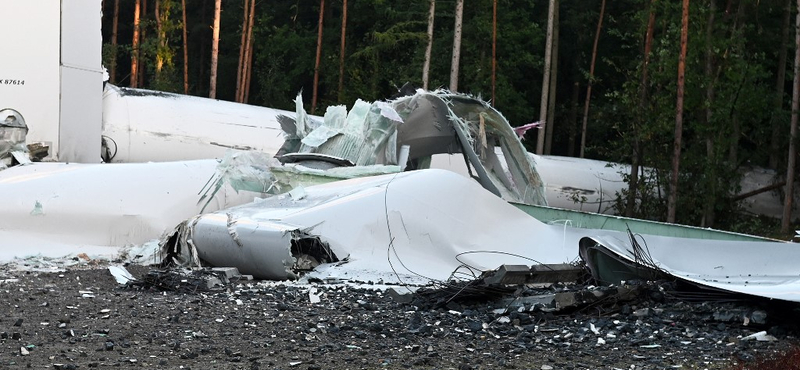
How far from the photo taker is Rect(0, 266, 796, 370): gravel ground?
598 centimetres

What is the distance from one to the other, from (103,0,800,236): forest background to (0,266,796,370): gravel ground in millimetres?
12040

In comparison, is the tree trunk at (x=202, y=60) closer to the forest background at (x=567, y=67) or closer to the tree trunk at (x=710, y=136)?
the forest background at (x=567, y=67)

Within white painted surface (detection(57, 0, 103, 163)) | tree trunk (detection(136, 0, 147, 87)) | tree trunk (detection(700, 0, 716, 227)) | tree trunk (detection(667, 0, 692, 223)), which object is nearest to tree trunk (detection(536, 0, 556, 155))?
tree trunk (detection(700, 0, 716, 227))

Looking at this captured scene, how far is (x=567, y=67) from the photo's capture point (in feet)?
114

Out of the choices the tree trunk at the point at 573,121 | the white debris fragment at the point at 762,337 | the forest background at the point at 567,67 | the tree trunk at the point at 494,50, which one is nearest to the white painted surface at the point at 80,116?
the white debris fragment at the point at 762,337

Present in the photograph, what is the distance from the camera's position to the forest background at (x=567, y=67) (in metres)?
20.8

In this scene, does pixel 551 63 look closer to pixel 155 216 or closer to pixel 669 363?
pixel 155 216

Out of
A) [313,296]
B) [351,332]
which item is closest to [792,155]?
[313,296]

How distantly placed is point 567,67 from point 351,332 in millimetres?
28849

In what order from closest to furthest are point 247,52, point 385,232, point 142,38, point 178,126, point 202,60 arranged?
point 385,232, point 178,126, point 247,52, point 142,38, point 202,60

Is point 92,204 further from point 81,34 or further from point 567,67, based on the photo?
point 567,67

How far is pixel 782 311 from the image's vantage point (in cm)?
710

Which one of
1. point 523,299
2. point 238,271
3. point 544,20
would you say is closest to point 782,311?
point 523,299

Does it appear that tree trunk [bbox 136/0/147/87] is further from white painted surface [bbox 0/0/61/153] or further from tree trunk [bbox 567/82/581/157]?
white painted surface [bbox 0/0/61/153]
